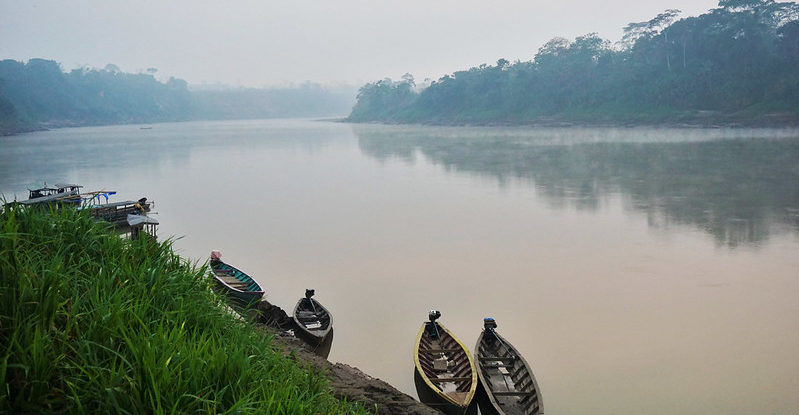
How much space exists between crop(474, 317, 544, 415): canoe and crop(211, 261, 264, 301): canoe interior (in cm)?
439

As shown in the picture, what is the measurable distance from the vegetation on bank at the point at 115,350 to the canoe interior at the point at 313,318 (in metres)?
4.06

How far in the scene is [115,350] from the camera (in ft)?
13.7

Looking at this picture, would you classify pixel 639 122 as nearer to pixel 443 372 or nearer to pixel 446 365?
pixel 446 365

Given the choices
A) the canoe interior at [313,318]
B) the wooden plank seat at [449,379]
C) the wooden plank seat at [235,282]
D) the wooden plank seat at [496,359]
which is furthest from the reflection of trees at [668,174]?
the wooden plank seat at [235,282]

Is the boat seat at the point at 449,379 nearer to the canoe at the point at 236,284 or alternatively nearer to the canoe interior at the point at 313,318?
the canoe interior at the point at 313,318

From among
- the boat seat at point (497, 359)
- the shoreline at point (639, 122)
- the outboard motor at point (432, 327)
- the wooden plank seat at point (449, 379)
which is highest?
the shoreline at point (639, 122)

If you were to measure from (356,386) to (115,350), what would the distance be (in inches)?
155

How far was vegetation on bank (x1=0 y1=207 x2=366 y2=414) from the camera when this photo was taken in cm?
362

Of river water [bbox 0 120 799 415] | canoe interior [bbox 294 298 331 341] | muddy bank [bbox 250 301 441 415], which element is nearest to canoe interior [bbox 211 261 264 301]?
river water [bbox 0 120 799 415]

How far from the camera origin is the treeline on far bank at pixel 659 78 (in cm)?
5909

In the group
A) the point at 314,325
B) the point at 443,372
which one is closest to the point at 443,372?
the point at 443,372

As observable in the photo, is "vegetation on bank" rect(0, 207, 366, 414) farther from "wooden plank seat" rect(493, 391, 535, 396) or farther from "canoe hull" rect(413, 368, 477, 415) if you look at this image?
"wooden plank seat" rect(493, 391, 535, 396)

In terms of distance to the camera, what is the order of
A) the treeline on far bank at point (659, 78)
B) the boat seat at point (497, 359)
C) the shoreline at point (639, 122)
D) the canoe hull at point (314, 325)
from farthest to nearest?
the treeline on far bank at point (659, 78) → the shoreline at point (639, 122) → the canoe hull at point (314, 325) → the boat seat at point (497, 359)

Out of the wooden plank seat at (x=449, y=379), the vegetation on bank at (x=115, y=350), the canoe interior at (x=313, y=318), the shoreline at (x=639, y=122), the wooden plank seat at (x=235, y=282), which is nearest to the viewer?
the vegetation on bank at (x=115, y=350)
